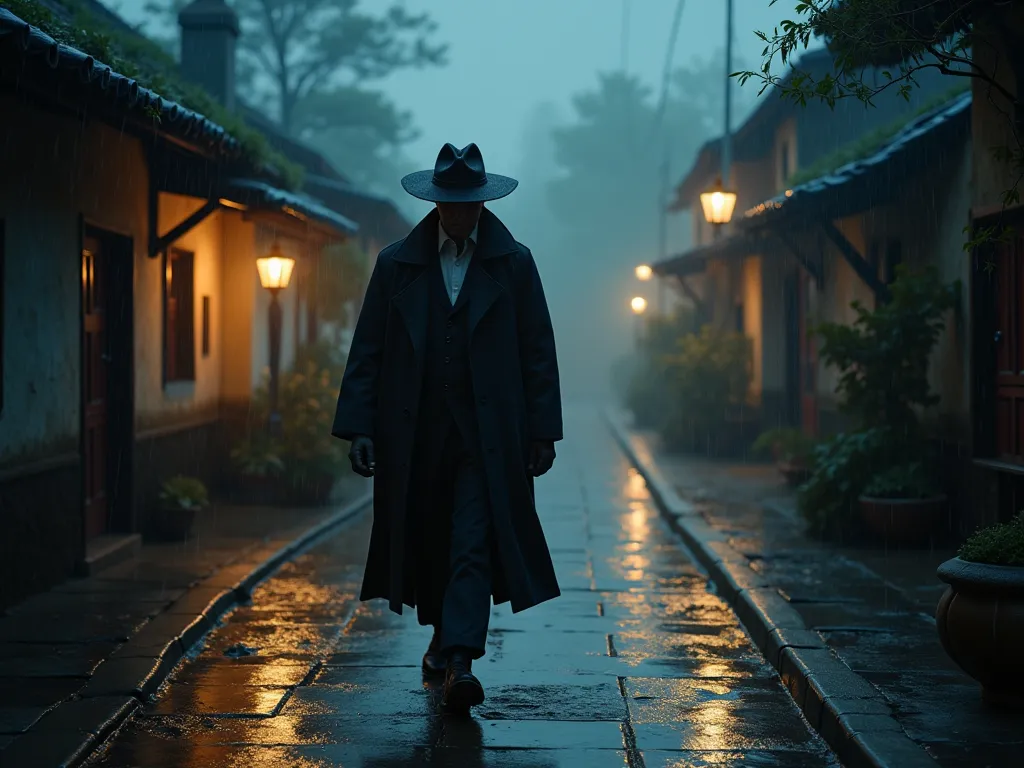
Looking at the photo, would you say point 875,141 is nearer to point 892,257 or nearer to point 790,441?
point 892,257

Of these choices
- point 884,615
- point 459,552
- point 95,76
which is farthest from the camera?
point 884,615

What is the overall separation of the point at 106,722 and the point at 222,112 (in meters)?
8.52

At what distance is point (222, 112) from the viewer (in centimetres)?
1266

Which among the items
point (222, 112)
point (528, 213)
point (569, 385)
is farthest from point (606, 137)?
point (222, 112)

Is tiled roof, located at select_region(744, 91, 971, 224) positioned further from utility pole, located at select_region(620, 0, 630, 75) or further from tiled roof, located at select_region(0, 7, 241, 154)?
utility pole, located at select_region(620, 0, 630, 75)

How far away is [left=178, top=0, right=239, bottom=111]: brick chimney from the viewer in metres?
16.6

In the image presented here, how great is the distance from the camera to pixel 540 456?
19.3ft

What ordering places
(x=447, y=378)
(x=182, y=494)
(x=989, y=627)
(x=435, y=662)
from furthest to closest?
(x=182, y=494) < (x=435, y=662) < (x=447, y=378) < (x=989, y=627)

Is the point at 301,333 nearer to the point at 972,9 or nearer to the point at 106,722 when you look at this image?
the point at 972,9

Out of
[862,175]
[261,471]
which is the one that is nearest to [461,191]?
[862,175]

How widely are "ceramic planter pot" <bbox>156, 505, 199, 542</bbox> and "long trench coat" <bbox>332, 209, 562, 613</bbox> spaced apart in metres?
4.98

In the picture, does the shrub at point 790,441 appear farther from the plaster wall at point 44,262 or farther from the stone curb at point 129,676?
the plaster wall at point 44,262

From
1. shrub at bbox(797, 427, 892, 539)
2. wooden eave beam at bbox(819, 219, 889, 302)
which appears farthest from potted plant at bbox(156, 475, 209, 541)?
wooden eave beam at bbox(819, 219, 889, 302)

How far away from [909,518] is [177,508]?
5479 mm
